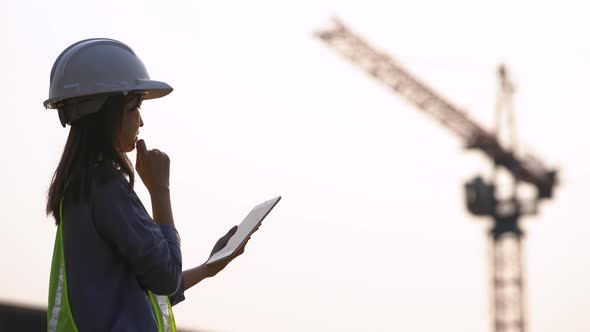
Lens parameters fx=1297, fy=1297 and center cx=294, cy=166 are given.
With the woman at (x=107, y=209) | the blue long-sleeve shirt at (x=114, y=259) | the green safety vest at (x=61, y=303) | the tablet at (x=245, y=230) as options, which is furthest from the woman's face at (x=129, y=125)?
the tablet at (x=245, y=230)

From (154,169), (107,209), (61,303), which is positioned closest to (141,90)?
(154,169)

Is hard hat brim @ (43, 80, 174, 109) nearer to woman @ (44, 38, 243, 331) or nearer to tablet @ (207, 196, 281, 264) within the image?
woman @ (44, 38, 243, 331)

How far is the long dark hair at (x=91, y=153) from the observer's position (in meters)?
3.37

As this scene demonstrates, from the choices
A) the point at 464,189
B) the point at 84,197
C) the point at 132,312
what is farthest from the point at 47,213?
the point at 464,189

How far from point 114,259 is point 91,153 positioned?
0.29 metres

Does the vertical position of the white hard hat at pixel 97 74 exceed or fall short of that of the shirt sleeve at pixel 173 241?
it exceeds it

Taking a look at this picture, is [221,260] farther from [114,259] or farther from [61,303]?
[61,303]

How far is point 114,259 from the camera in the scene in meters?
3.33

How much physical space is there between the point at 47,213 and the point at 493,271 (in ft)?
216

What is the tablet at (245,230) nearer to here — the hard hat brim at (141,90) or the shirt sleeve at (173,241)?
the shirt sleeve at (173,241)

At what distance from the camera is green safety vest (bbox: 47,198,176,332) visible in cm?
332

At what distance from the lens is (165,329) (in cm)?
338

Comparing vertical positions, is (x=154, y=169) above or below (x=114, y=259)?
above

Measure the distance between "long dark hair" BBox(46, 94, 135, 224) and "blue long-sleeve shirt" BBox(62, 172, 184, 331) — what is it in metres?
0.04
